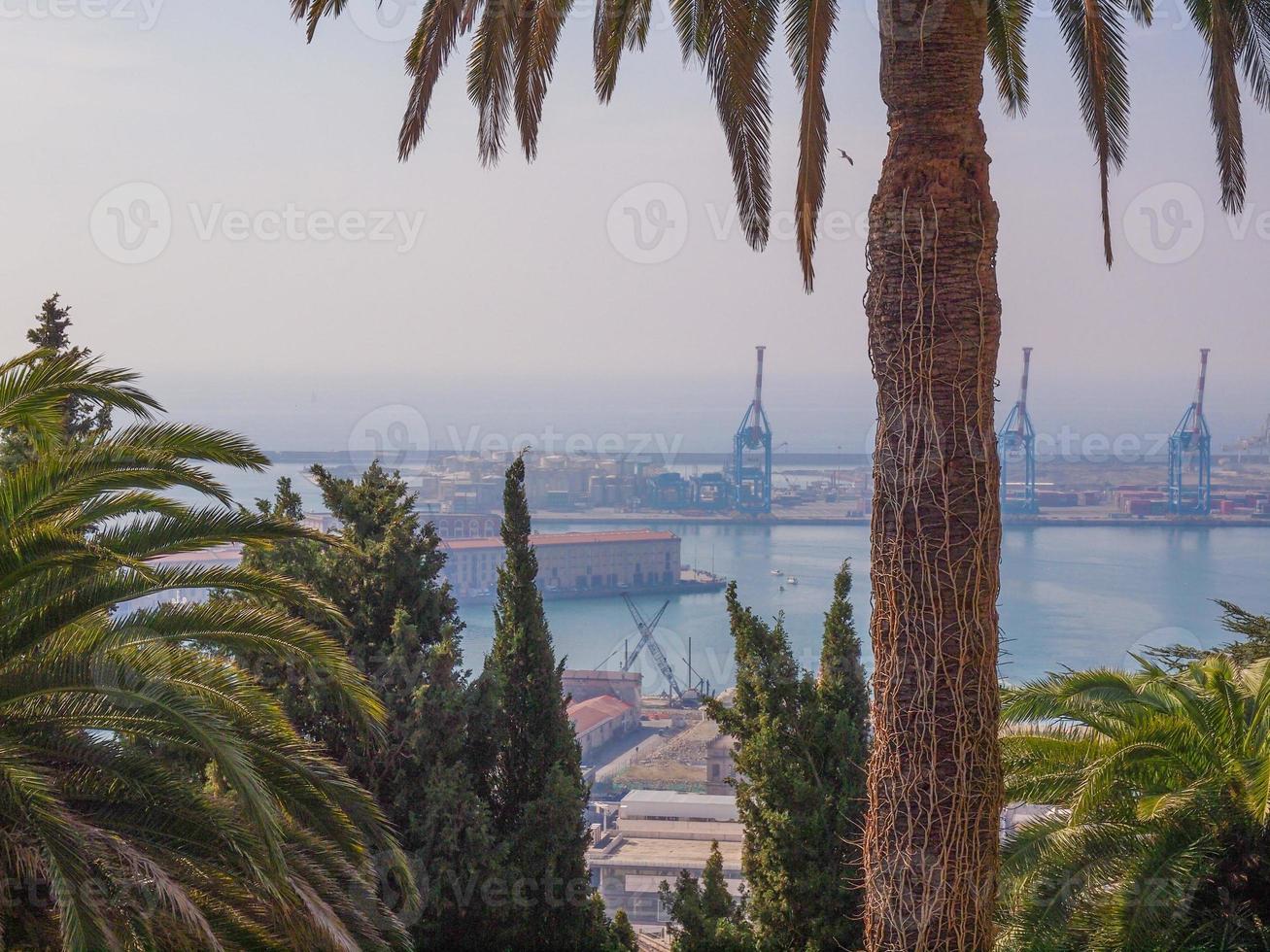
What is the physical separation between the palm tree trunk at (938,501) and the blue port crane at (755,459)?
31.4 m

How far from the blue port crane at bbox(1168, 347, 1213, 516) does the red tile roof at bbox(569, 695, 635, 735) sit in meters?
25.7

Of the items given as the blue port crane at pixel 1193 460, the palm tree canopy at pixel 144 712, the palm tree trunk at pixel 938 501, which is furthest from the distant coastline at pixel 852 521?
the palm tree trunk at pixel 938 501

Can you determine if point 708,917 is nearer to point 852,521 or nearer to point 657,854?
point 657,854

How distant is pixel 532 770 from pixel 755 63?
674 centimetres

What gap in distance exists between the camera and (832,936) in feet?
30.6

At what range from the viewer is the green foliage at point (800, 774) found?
9562 mm

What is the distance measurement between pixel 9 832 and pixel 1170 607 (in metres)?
33.6

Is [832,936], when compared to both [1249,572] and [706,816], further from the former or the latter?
[1249,572]

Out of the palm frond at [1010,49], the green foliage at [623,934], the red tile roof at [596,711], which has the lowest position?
the red tile roof at [596,711]

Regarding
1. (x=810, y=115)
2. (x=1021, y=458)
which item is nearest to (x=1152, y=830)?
(x=810, y=115)

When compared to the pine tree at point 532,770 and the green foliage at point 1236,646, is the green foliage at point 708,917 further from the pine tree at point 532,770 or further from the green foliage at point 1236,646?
the green foliage at point 1236,646

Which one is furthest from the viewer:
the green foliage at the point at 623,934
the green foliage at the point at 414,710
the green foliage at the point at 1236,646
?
the green foliage at the point at 1236,646

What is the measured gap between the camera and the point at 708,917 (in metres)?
10.1

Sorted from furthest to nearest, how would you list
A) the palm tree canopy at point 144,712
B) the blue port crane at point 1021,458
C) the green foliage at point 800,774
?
the blue port crane at point 1021,458, the green foliage at point 800,774, the palm tree canopy at point 144,712
